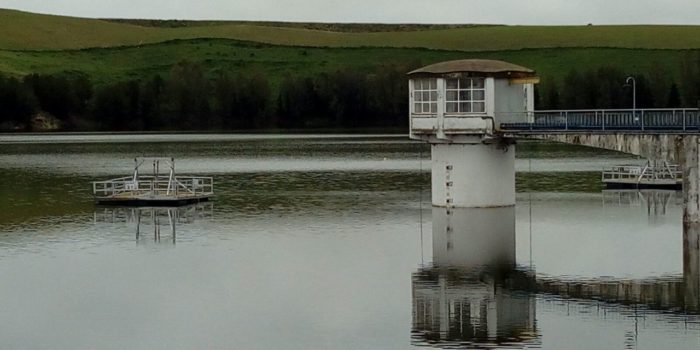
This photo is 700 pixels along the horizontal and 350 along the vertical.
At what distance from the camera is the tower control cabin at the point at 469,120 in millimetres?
54219

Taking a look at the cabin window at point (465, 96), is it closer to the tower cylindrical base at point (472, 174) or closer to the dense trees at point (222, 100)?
the tower cylindrical base at point (472, 174)

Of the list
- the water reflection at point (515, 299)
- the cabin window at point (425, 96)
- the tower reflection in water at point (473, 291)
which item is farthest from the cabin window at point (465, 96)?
the water reflection at point (515, 299)

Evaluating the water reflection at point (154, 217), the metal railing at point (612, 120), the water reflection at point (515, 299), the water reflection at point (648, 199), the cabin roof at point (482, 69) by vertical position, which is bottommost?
the water reflection at point (515, 299)

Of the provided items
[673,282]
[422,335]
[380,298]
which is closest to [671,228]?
[673,282]

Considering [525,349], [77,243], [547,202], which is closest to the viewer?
[525,349]

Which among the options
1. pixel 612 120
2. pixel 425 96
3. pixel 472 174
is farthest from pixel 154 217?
pixel 612 120

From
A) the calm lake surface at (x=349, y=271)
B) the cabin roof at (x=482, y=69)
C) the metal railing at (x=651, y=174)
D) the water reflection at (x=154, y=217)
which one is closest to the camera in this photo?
the calm lake surface at (x=349, y=271)

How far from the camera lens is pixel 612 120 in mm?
52312

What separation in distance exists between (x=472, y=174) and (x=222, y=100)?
13916 cm

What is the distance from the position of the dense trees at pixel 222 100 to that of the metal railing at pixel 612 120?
121267 millimetres

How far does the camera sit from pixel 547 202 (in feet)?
208

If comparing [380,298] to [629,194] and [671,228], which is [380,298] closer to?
[671,228]

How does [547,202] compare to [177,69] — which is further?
[177,69]

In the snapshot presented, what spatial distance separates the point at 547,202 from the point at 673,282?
25060 mm
